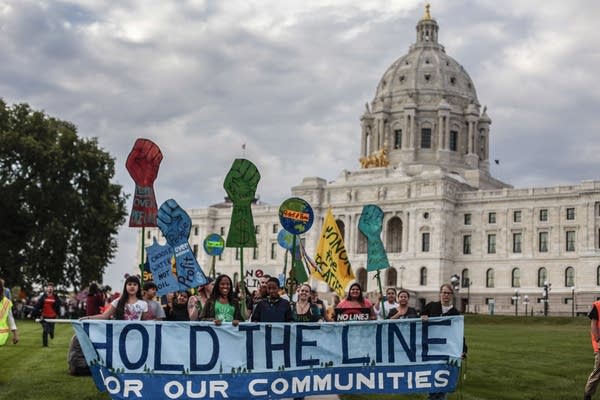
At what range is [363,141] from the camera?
4801 inches

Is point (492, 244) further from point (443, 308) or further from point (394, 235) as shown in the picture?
point (443, 308)

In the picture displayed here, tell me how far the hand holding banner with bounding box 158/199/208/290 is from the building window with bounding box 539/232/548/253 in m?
79.4

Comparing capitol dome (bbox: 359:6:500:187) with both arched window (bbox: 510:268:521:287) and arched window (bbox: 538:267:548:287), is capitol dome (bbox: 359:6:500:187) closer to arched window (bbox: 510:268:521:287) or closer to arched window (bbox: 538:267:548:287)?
arched window (bbox: 510:268:521:287)

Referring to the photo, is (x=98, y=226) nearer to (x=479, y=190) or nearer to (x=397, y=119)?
(x=479, y=190)

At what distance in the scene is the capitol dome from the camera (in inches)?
4483

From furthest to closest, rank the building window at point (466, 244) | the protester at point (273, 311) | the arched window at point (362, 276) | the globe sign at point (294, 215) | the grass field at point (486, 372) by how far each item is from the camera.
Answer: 1. the arched window at point (362, 276)
2. the building window at point (466, 244)
3. the globe sign at point (294, 215)
4. the grass field at point (486, 372)
5. the protester at point (273, 311)

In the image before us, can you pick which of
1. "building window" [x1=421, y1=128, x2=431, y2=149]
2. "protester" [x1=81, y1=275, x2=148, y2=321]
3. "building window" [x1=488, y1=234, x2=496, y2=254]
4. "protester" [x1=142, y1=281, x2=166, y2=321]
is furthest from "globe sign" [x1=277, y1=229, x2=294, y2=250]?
"building window" [x1=421, y1=128, x2=431, y2=149]

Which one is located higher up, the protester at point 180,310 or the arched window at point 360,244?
the arched window at point 360,244

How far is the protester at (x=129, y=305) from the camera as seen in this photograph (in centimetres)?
1437

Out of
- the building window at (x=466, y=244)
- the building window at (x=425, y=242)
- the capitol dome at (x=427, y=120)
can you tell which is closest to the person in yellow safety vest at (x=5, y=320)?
the building window at (x=425, y=242)

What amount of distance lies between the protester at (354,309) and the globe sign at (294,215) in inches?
116

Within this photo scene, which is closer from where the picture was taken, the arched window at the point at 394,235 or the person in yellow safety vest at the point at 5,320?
the person in yellow safety vest at the point at 5,320

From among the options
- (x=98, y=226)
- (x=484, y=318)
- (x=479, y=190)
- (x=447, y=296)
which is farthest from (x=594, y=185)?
(x=447, y=296)

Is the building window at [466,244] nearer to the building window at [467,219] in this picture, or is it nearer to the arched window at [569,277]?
the building window at [467,219]
